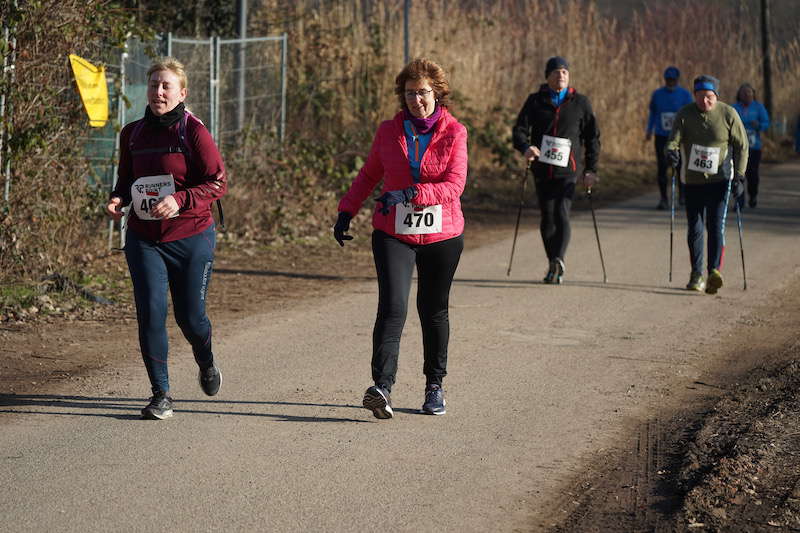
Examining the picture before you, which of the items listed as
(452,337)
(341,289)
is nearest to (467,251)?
(341,289)

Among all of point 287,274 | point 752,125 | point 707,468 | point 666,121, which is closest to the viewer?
point 707,468

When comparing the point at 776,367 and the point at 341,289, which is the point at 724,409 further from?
the point at 341,289

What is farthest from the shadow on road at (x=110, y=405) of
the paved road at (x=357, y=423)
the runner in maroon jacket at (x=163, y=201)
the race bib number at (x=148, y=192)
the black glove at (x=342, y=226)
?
the race bib number at (x=148, y=192)

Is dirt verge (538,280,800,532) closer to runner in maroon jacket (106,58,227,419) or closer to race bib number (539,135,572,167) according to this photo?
runner in maroon jacket (106,58,227,419)

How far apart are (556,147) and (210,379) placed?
203 inches

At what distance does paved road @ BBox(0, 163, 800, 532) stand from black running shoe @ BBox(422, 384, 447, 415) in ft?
0.27

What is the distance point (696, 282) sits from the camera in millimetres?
10922

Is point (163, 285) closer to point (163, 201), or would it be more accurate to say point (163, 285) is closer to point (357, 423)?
point (163, 201)

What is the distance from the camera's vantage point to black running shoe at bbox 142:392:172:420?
21.5 ft

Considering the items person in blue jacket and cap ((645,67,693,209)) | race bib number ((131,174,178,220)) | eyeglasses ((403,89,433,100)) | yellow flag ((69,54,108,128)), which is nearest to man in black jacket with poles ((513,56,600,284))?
yellow flag ((69,54,108,128))

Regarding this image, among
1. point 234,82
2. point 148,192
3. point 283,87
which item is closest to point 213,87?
point 234,82

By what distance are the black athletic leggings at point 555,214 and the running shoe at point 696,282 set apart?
1166mm

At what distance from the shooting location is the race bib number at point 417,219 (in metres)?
6.34

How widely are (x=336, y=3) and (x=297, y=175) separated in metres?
5.01
